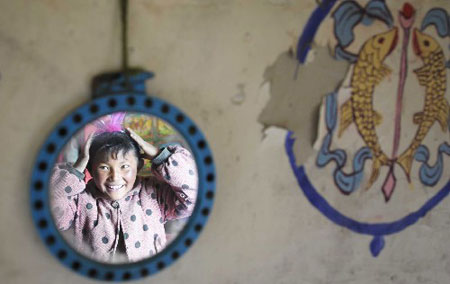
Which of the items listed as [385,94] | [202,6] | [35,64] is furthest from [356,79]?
[35,64]

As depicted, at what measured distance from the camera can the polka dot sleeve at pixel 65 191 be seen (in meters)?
1.42

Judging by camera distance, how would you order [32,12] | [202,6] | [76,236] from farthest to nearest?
[76,236] → [202,6] → [32,12]

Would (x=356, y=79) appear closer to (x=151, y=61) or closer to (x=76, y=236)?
(x=151, y=61)

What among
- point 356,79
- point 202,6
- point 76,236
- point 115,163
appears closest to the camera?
point 202,6

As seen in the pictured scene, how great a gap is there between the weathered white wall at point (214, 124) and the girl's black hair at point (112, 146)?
51cm

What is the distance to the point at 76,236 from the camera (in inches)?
59.8

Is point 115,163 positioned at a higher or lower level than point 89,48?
lower

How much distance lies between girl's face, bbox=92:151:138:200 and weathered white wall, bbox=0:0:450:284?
518 millimetres

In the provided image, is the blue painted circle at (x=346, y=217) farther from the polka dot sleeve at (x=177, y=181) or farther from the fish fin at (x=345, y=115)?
the polka dot sleeve at (x=177, y=181)

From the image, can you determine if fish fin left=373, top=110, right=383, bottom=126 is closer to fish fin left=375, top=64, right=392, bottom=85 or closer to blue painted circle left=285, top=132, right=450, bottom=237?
fish fin left=375, top=64, right=392, bottom=85

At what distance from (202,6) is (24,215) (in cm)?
58

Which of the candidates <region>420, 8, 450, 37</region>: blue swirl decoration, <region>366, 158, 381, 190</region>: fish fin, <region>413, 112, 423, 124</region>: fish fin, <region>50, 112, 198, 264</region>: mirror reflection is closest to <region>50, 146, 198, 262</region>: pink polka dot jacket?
<region>50, 112, 198, 264</region>: mirror reflection

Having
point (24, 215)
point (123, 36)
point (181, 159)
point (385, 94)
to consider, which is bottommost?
point (24, 215)

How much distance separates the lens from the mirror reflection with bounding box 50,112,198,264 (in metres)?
1.43
